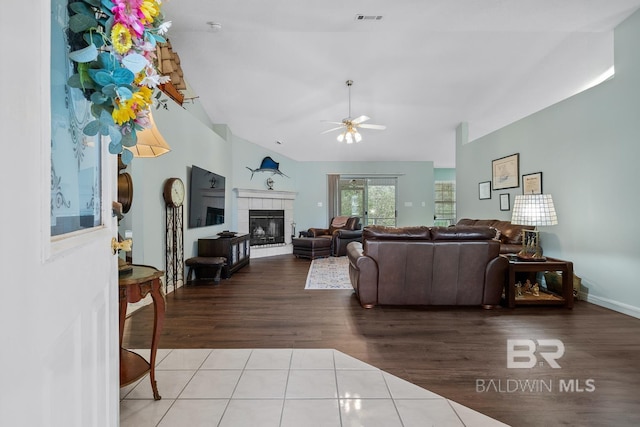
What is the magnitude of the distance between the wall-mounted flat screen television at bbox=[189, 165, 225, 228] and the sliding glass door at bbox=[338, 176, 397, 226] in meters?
3.89

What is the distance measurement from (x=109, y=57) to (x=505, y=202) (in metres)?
5.91

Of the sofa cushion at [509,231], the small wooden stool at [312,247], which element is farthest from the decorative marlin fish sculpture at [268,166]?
the sofa cushion at [509,231]

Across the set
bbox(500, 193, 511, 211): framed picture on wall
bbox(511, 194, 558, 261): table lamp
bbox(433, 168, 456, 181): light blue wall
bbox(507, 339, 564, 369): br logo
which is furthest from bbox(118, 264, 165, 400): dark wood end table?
bbox(433, 168, 456, 181): light blue wall

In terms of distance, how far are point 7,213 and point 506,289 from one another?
13.2 feet

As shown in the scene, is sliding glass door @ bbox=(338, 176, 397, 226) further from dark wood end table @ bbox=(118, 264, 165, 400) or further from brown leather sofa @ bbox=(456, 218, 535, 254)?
dark wood end table @ bbox=(118, 264, 165, 400)

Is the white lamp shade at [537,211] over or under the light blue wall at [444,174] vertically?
under

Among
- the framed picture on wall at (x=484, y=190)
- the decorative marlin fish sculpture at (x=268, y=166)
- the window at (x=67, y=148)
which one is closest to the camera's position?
the window at (x=67, y=148)

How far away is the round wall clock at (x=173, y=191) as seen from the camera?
3941mm

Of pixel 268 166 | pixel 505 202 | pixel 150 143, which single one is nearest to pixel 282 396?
pixel 150 143

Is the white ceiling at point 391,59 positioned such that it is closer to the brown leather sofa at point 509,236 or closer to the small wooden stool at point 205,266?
the brown leather sofa at point 509,236

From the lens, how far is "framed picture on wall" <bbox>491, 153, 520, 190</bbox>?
4.98 meters

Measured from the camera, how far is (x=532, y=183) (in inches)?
181

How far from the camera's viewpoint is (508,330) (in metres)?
2.79

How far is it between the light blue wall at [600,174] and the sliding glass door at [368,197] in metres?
4.40
